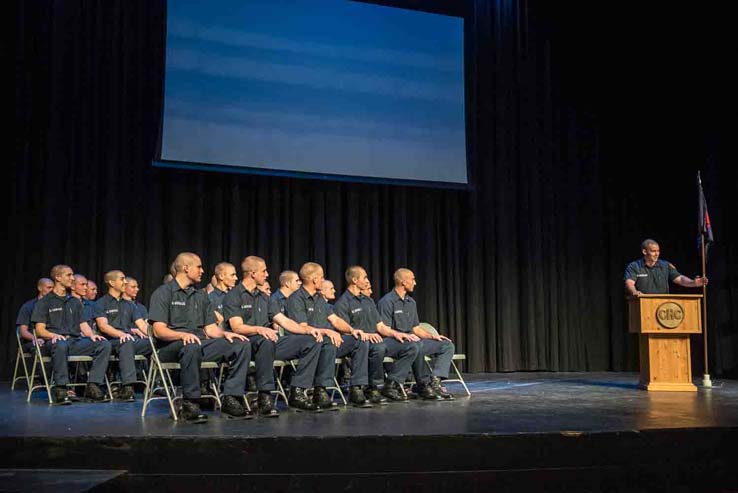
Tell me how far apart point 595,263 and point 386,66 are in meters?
3.93

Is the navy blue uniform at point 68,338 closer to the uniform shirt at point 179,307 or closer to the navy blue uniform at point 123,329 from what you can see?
the navy blue uniform at point 123,329

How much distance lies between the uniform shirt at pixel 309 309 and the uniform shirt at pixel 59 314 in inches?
82.9

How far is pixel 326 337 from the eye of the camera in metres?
5.55

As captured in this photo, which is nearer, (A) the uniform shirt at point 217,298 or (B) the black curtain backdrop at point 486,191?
(A) the uniform shirt at point 217,298

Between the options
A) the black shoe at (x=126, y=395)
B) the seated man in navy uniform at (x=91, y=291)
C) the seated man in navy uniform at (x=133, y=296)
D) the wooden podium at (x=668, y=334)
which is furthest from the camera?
the seated man in navy uniform at (x=91, y=291)

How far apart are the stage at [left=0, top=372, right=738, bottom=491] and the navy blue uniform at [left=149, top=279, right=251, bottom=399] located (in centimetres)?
31

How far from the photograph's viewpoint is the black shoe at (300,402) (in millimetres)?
5230

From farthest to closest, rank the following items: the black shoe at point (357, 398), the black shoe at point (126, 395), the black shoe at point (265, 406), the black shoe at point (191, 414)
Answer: the black shoe at point (126, 395) → the black shoe at point (357, 398) → the black shoe at point (265, 406) → the black shoe at point (191, 414)

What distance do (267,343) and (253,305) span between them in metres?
0.58

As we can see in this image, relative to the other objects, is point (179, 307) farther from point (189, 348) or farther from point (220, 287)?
point (220, 287)

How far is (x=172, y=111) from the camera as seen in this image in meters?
7.80

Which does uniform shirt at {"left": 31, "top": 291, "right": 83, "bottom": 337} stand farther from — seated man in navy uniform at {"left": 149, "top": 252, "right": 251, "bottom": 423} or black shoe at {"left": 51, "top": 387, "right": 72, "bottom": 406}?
seated man in navy uniform at {"left": 149, "top": 252, "right": 251, "bottom": 423}

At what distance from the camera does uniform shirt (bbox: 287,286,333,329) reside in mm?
5668

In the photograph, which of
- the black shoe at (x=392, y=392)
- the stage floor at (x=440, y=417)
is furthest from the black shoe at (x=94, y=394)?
the black shoe at (x=392, y=392)
